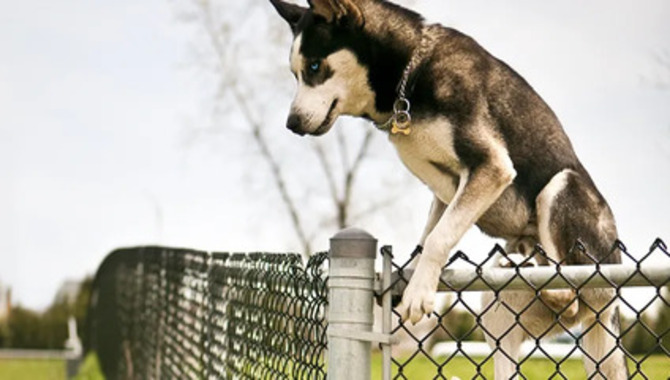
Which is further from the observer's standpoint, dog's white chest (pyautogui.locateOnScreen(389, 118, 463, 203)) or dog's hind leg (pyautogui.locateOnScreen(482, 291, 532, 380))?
dog's white chest (pyautogui.locateOnScreen(389, 118, 463, 203))

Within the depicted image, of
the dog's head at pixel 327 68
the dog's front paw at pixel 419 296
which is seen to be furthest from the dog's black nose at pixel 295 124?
the dog's front paw at pixel 419 296

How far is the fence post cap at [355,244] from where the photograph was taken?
2.72 meters

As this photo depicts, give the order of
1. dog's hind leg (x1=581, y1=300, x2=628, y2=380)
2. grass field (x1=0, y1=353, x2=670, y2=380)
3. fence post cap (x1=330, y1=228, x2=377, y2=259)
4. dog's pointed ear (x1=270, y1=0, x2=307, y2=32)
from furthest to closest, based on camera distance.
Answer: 1. grass field (x1=0, y1=353, x2=670, y2=380)
2. dog's pointed ear (x1=270, y1=0, x2=307, y2=32)
3. dog's hind leg (x1=581, y1=300, x2=628, y2=380)
4. fence post cap (x1=330, y1=228, x2=377, y2=259)

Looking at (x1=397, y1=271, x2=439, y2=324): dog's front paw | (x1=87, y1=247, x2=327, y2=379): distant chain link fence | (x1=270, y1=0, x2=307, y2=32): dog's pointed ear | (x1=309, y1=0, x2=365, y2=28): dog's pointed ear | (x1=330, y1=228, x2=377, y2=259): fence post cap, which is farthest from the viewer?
(x1=270, y1=0, x2=307, y2=32): dog's pointed ear

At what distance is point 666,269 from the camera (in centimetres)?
285

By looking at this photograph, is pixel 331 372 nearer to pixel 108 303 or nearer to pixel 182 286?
pixel 182 286

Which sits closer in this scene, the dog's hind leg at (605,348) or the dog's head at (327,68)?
the dog's hind leg at (605,348)

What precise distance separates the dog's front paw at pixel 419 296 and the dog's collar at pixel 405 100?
1213 millimetres

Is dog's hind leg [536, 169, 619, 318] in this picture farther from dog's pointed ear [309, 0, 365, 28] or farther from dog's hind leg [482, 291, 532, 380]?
dog's pointed ear [309, 0, 365, 28]

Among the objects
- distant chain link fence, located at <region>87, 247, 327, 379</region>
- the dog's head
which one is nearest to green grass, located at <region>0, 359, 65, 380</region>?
distant chain link fence, located at <region>87, 247, 327, 379</region>

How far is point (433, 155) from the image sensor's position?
13.4ft

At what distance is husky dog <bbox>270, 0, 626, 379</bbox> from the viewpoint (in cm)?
404

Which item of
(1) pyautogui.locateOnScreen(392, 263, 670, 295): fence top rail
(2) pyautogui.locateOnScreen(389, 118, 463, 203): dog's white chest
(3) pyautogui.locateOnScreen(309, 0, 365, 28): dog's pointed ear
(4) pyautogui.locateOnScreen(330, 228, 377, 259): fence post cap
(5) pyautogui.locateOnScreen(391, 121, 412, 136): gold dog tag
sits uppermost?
(3) pyautogui.locateOnScreen(309, 0, 365, 28): dog's pointed ear

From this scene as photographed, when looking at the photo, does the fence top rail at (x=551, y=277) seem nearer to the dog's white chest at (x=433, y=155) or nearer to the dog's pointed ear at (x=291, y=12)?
the dog's white chest at (x=433, y=155)
